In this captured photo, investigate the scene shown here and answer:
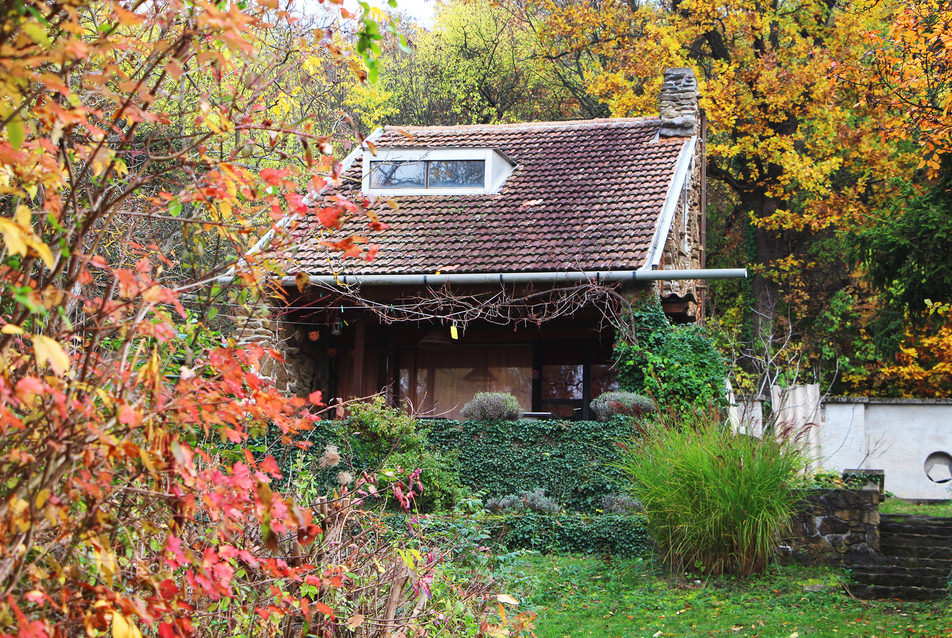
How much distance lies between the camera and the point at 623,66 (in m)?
19.0

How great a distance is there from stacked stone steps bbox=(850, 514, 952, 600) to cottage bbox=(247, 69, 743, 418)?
11.6 ft

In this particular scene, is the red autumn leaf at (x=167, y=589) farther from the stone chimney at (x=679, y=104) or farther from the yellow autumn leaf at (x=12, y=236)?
the stone chimney at (x=679, y=104)

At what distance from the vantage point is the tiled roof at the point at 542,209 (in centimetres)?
1087

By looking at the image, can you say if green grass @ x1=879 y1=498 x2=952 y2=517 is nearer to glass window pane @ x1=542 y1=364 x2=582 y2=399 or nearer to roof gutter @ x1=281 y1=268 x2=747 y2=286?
roof gutter @ x1=281 y1=268 x2=747 y2=286

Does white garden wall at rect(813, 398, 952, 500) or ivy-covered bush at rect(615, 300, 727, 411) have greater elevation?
ivy-covered bush at rect(615, 300, 727, 411)

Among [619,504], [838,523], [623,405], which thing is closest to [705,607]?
[838,523]

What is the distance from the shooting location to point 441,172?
13.4m

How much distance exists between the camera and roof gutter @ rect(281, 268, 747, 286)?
1016cm

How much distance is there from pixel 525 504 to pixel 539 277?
2855 millimetres

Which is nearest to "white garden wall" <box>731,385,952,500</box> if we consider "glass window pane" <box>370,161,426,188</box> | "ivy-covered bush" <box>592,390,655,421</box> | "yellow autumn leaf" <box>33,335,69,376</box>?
"ivy-covered bush" <box>592,390,655,421</box>

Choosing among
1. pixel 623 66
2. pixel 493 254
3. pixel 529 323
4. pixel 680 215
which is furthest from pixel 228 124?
pixel 623 66

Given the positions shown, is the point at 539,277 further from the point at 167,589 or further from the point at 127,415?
the point at 127,415

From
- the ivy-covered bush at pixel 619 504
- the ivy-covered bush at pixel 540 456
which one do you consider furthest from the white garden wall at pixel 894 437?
the ivy-covered bush at pixel 619 504

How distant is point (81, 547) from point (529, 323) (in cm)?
989
